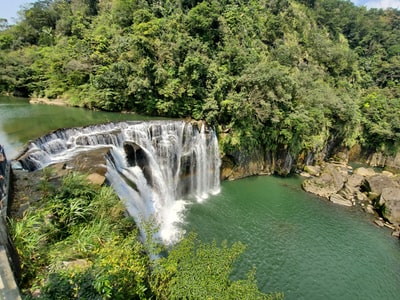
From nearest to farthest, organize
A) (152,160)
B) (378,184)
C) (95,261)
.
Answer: (95,261), (152,160), (378,184)

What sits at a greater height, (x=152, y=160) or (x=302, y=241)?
(x=152, y=160)

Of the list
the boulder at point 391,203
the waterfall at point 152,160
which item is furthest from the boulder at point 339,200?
the waterfall at point 152,160

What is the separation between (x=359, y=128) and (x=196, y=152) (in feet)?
61.5

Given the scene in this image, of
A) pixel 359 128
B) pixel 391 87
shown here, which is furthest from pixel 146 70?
pixel 391 87

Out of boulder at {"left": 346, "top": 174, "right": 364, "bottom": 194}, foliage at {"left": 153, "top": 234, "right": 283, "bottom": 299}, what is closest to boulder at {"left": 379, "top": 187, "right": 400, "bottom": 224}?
boulder at {"left": 346, "top": 174, "right": 364, "bottom": 194}

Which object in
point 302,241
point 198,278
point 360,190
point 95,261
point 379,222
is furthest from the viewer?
point 360,190

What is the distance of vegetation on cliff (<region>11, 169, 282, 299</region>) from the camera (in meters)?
3.75

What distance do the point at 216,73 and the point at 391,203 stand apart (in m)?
13.5

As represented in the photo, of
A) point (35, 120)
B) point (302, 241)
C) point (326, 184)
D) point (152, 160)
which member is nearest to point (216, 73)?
point (152, 160)

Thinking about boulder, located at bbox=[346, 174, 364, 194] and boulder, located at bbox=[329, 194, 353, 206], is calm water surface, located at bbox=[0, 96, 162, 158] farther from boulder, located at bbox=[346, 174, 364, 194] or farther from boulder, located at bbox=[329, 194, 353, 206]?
boulder, located at bbox=[346, 174, 364, 194]

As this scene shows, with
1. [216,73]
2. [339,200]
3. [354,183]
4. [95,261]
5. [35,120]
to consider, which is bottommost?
[339,200]

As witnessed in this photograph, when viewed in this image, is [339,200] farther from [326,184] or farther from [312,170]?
[312,170]

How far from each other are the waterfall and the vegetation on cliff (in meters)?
2.56

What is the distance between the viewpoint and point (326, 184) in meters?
16.7
